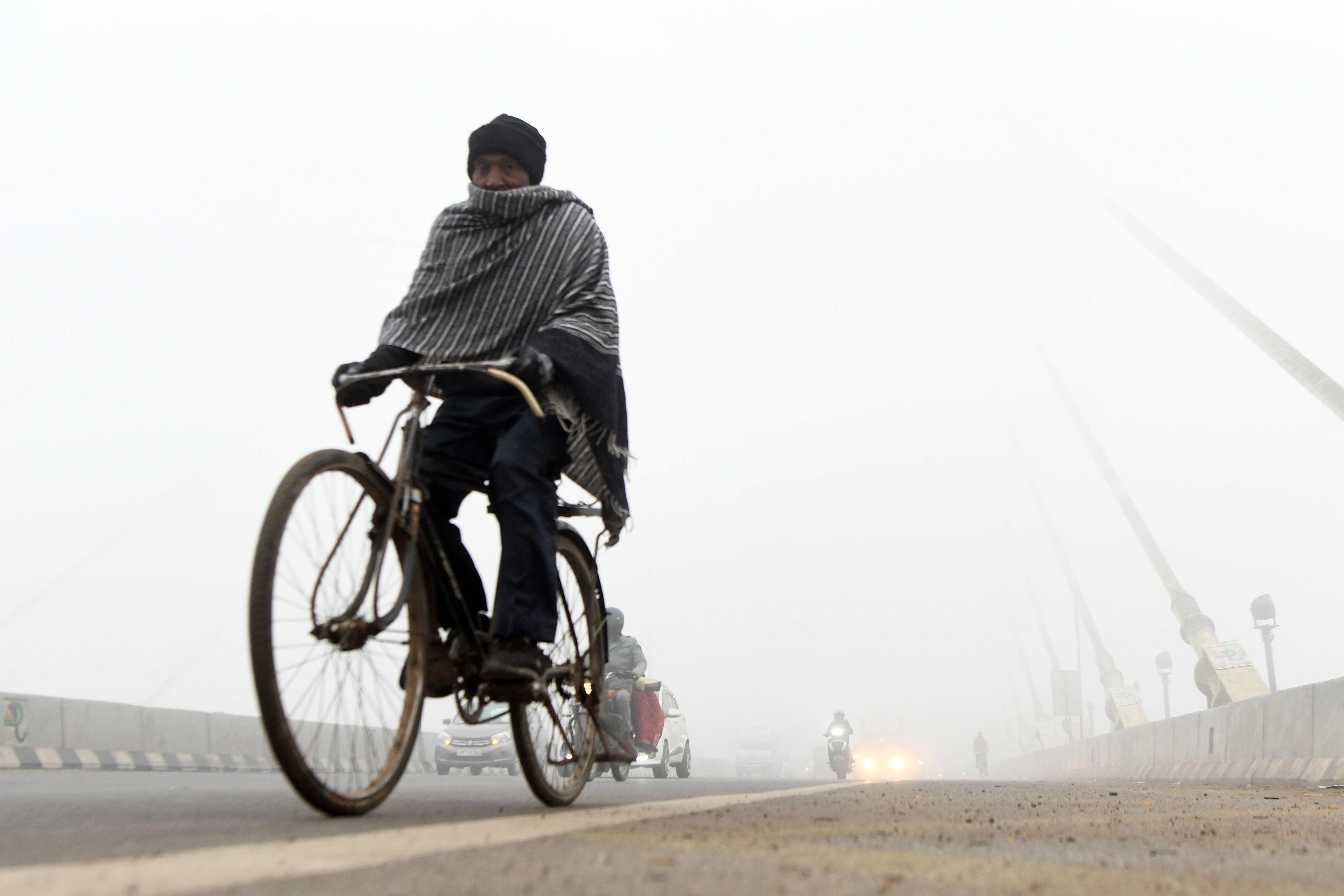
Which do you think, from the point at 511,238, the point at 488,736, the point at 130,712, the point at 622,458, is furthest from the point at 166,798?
the point at 488,736

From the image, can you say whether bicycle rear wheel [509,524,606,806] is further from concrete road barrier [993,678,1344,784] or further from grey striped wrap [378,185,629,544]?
concrete road barrier [993,678,1344,784]

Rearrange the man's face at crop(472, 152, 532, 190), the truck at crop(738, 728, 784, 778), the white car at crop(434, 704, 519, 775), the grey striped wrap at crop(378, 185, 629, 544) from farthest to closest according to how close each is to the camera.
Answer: the truck at crop(738, 728, 784, 778)
the white car at crop(434, 704, 519, 775)
the man's face at crop(472, 152, 532, 190)
the grey striped wrap at crop(378, 185, 629, 544)

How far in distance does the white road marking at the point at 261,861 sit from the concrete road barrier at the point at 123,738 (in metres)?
8.99

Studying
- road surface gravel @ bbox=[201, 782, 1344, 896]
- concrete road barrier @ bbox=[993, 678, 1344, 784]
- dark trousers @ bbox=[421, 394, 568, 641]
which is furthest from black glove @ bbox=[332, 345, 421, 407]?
concrete road barrier @ bbox=[993, 678, 1344, 784]

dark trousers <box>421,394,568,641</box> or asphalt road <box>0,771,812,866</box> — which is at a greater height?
dark trousers <box>421,394,568,641</box>

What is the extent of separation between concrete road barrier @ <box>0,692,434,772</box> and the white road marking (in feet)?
29.5

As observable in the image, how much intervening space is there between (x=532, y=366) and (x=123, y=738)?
44.7ft

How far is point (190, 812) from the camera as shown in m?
3.66

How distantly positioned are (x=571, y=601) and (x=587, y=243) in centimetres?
143

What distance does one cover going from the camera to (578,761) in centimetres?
507

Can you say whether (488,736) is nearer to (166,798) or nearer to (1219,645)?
(1219,645)

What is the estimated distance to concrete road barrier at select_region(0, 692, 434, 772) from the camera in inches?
536

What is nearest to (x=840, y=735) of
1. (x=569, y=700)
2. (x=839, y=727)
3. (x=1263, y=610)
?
(x=839, y=727)

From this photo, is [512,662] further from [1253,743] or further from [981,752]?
[981,752]
